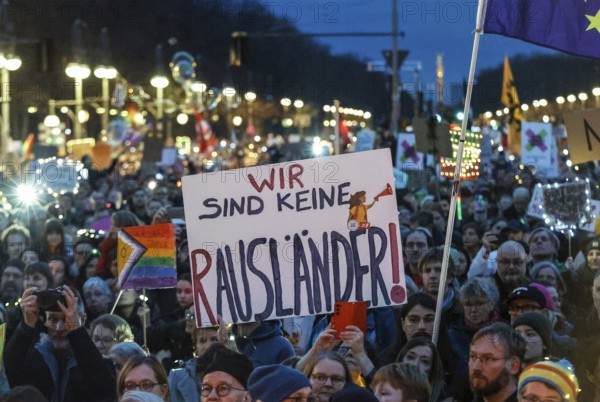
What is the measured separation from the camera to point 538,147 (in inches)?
941

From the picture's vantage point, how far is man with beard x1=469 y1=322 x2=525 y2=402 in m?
6.43

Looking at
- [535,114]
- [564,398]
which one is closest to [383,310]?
[564,398]

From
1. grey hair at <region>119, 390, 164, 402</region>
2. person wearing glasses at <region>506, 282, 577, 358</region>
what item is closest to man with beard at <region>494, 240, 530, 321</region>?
person wearing glasses at <region>506, 282, 577, 358</region>

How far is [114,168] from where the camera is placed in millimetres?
31562

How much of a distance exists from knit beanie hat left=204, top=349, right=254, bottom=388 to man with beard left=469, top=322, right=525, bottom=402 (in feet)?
3.16

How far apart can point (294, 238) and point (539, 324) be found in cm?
149

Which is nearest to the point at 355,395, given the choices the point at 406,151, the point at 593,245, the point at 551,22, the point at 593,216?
the point at 551,22

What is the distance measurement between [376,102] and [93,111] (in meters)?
32.0

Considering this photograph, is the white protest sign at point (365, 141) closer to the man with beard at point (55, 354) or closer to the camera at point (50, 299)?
the man with beard at point (55, 354)

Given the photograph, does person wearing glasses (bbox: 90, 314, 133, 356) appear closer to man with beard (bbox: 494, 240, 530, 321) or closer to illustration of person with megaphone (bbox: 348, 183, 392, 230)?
illustration of person with megaphone (bbox: 348, 183, 392, 230)

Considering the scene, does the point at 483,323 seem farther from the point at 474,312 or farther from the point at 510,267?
the point at 510,267

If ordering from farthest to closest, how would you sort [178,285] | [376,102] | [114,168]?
[376,102] < [114,168] < [178,285]

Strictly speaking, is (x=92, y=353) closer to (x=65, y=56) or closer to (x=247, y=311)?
(x=247, y=311)

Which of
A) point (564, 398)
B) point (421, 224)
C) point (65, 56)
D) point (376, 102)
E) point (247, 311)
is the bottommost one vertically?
point (564, 398)
